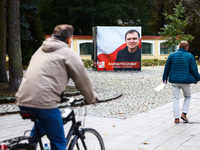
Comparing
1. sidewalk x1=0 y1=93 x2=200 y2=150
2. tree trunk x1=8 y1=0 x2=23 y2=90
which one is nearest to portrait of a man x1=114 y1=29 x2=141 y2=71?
tree trunk x1=8 y1=0 x2=23 y2=90

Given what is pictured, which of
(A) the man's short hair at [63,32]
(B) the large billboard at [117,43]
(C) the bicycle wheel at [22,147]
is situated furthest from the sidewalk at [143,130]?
(B) the large billboard at [117,43]

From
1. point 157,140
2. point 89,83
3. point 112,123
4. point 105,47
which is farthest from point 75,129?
point 105,47

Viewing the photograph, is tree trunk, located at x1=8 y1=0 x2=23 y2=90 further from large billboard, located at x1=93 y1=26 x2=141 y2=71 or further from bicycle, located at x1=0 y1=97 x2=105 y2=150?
large billboard, located at x1=93 y1=26 x2=141 y2=71

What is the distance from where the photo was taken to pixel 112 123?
8.31 meters

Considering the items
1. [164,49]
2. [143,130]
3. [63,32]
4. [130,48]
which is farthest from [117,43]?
[63,32]

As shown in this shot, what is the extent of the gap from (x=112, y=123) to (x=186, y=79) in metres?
1.81

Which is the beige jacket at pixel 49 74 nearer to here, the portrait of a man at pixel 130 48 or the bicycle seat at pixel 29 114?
the bicycle seat at pixel 29 114

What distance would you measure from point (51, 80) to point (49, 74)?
0.06m

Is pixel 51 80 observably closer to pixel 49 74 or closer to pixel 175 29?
pixel 49 74

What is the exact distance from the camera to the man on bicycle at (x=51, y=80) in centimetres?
349

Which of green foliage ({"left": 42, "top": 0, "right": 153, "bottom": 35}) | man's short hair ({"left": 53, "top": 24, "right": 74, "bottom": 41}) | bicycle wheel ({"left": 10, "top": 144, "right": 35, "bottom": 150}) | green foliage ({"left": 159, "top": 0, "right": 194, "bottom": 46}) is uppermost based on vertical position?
green foliage ({"left": 42, "top": 0, "right": 153, "bottom": 35})

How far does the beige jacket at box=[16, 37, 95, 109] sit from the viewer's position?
348 centimetres

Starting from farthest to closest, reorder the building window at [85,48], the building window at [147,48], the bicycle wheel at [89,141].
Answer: the building window at [147,48] → the building window at [85,48] → the bicycle wheel at [89,141]

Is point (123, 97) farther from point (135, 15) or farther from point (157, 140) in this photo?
point (135, 15)
